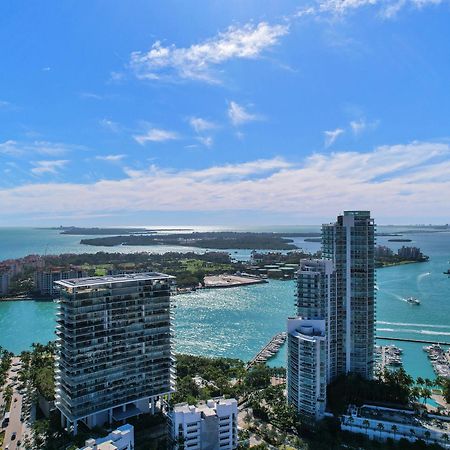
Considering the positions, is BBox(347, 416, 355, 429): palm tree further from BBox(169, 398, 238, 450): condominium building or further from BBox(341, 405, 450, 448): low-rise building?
BBox(169, 398, 238, 450): condominium building

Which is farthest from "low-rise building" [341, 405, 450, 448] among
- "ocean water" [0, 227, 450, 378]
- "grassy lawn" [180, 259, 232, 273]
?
"grassy lawn" [180, 259, 232, 273]

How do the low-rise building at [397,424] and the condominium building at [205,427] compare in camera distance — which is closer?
the condominium building at [205,427]

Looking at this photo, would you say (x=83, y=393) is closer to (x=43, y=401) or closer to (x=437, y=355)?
(x=43, y=401)

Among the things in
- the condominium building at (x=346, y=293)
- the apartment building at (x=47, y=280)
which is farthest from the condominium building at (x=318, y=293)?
the apartment building at (x=47, y=280)

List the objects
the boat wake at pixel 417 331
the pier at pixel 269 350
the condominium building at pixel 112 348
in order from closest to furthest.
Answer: the condominium building at pixel 112 348 < the pier at pixel 269 350 < the boat wake at pixel 417 331

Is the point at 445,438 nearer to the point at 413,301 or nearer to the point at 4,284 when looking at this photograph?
the point at 413,301

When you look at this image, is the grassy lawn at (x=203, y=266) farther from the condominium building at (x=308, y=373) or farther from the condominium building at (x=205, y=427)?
the condominium building at (x=205, y=427)

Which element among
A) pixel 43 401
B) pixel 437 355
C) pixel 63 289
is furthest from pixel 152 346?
pixel 437 355
